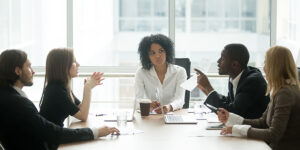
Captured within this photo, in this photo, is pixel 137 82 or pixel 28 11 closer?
pixel 137 82

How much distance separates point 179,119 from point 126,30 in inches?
96.2

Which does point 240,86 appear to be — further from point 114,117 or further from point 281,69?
point 114,117

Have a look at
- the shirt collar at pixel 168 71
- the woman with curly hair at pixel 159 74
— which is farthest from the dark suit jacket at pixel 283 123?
the shirt collar at pixel 168 71

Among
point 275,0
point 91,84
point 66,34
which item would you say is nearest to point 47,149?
point 91,84

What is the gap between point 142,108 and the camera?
11.0 feet

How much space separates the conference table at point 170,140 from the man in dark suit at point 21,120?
7 centimetres

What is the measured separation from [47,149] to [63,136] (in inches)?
4.6

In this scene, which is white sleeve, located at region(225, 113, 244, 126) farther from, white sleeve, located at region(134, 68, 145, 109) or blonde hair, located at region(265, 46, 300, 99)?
white sleeve, located at region(134, 68, 145, 109)

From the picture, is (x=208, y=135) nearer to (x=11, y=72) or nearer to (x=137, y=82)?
(x=11, y=72)

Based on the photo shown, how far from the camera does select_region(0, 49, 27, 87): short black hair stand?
2509 mm

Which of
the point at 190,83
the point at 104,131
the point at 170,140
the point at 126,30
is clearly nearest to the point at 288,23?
the point at 126,30

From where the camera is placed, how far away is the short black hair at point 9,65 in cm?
251

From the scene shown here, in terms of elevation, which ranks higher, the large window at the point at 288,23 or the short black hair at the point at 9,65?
the large window at the point at 288,23

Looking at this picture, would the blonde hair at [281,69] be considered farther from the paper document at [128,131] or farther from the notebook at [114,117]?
the notebook at [114,117]
